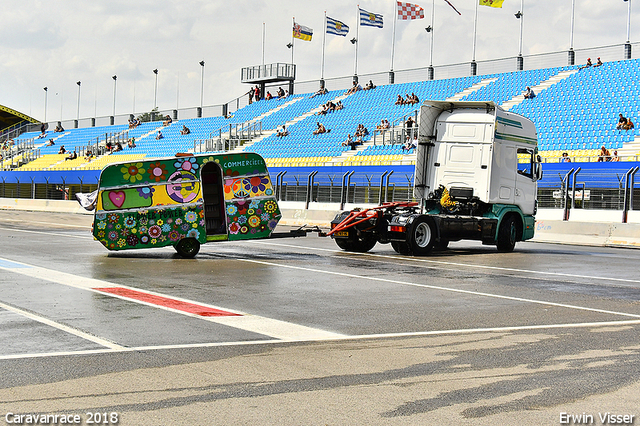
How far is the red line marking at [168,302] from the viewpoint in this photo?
9141 mm

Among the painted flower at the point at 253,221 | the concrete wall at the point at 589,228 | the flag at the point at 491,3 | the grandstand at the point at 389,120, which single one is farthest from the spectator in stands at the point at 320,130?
the painted flower at the point at 253,221

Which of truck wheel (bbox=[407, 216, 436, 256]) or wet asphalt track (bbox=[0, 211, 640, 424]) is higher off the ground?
truck wheel (bbox=[407, 216, 436, 256])

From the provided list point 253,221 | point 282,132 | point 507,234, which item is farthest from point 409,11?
point 253,221

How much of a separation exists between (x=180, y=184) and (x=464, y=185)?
737 centimetres

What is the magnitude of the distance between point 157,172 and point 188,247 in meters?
1.84

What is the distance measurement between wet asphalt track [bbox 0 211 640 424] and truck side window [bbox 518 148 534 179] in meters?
5.71

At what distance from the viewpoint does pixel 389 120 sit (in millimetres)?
45719

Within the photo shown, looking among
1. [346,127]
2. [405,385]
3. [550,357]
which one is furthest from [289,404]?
[346,127]

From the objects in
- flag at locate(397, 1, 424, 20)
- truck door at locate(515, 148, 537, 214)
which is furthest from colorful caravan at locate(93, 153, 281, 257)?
flag at locate(397, 1, 424, 20)

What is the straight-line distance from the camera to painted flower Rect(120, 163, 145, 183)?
53.5 ft

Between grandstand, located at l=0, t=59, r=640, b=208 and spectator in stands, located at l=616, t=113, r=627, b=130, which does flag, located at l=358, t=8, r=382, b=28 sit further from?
spectator in stands, located at l=616, t=113, r=627, b=130

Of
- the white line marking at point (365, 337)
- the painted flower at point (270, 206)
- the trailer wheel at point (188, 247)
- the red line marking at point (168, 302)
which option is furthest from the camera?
the painted flower at point (270, 206)

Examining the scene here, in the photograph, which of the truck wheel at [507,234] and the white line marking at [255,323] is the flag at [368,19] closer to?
the truck wheel at [507,234]

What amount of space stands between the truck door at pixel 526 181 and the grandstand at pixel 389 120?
951 cm
